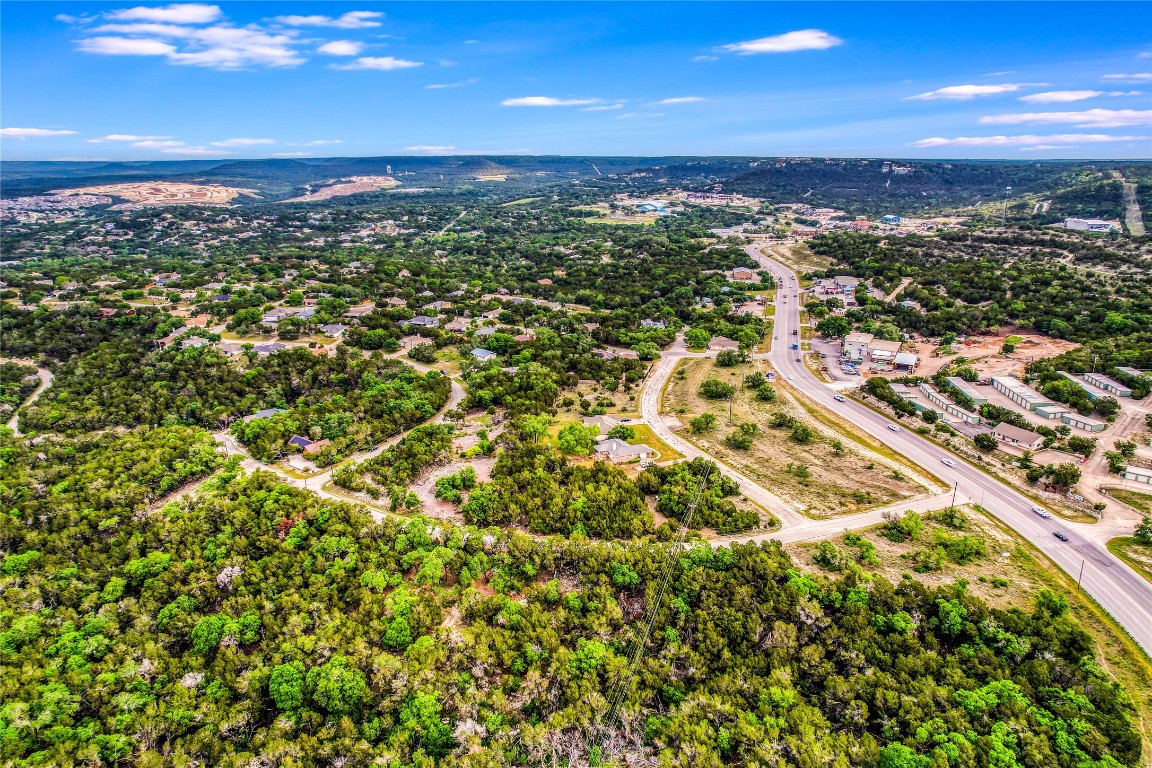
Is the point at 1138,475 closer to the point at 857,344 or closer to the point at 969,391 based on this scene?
the point at 969,391

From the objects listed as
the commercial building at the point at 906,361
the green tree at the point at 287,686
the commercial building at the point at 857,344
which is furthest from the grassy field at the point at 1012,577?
the commercial building at the point at 857,344

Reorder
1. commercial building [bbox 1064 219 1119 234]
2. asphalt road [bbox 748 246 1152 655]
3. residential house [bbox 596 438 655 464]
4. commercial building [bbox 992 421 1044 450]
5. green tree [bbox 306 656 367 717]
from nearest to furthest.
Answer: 1. green tree [bbox 306 656 367 717]
2. asphalt road [bbox 748 246 1152 655]
3. commercial building [bbox 992 421 1044 450]
4. residential house [bbox 596 438 655 464]
5. commercial building [bbox 1064 219 1119 234]

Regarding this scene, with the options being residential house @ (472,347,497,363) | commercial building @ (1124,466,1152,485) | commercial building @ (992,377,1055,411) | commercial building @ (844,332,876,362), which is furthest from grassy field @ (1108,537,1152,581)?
residential house @ (472,347,497,363)

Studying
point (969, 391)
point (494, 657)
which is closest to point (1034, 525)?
point (969, 391)

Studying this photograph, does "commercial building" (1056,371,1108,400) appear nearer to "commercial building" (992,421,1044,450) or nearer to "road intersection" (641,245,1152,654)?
"commercial building" (992,421,1044,450)

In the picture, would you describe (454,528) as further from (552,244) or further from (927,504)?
(552,244)
